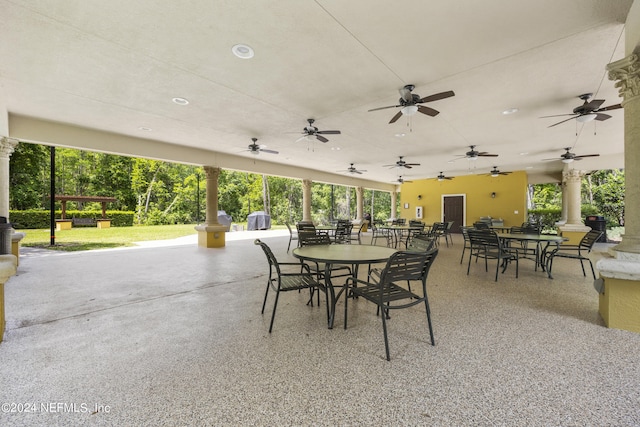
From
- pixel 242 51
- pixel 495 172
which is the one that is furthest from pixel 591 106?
pixel 495 172

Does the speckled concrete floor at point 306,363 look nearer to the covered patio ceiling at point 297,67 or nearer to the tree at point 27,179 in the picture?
the covered patio ceiling at point 297,67

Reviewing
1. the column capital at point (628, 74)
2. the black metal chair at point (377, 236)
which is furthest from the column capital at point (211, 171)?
the column capital at point (628, 74)

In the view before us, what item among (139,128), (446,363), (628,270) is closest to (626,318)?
(628,270)

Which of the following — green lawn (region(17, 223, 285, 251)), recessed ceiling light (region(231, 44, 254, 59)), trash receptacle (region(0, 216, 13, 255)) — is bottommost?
green lawn (region(17, 223, 285, 251))

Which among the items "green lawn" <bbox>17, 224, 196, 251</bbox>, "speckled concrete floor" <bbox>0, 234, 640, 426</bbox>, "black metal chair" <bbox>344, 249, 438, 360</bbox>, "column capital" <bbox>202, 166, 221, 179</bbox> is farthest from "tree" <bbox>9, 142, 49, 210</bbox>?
"black metal chair" <bbox>344, 249, 438, 360</bbox>

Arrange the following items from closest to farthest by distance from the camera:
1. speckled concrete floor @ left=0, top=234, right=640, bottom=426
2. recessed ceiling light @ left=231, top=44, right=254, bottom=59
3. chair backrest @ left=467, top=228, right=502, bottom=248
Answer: speckled concrete floor @ left=0, top=234, right=640, bottom=426
recessed ceiling light @ left=231, top=44, right=254, bottom=59
chair backrest @ left=467, top=228, right=502, bottom=248

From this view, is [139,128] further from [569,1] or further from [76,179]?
[76,179]

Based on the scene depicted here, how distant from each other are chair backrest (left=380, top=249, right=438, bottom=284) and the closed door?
38.8 ft

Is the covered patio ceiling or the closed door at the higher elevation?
the covered patio ceiling

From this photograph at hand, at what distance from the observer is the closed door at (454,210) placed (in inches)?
506

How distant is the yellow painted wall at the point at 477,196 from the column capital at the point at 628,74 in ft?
34.1

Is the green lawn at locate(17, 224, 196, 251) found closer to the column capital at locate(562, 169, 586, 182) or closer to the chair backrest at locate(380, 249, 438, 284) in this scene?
the chair backrest at locate(380, 249, 438, 284)

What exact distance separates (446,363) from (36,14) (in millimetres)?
4586

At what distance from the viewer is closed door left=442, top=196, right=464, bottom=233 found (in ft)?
42.2
